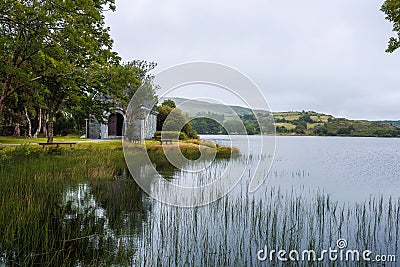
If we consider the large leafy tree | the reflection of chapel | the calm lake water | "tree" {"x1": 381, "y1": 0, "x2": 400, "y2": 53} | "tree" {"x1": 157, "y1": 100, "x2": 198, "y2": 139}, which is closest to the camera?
the calm lake water

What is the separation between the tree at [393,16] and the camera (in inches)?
431

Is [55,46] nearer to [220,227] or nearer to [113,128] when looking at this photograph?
[220,227]

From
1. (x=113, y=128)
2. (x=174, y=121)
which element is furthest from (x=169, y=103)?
(x=174, y=121)

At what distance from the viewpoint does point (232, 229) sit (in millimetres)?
5723

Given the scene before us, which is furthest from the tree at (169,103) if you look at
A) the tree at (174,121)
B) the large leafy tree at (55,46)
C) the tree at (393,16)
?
the tree at (393,16)

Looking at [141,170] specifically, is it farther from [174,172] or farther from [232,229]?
[232,229]

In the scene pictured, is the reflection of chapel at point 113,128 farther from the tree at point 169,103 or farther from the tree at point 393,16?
the tree at point 393,16

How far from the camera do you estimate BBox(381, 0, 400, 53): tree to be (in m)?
10.9

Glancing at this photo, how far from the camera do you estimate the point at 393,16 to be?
11758 millimetres

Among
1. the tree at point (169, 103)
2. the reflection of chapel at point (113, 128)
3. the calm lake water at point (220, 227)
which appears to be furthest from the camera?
the tree at point (169, 103)

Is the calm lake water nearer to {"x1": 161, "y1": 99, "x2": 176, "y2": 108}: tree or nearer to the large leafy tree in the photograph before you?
the large leafy tree

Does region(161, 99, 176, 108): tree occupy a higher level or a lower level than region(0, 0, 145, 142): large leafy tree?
higher

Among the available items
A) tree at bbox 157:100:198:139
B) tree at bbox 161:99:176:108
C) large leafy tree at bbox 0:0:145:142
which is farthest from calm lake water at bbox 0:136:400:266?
tree at bbox 161:99:176:108

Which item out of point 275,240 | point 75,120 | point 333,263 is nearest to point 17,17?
point 275,240
